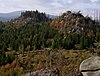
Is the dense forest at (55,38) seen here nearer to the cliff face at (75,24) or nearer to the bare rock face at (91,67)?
the cliff face at (75,24)

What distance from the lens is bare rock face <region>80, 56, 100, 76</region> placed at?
33469mm

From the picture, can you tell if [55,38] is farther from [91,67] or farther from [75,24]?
[91,67]

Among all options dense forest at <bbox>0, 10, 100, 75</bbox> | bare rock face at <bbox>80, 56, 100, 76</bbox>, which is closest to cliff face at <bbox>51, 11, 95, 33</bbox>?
dense forest at <bbox>0, 10, 100, 75</bbox>

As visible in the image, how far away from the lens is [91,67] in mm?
33938

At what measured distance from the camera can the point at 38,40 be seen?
527 ft

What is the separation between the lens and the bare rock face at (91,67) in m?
33.5

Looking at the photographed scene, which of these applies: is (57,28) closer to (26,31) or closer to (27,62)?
(26,31)

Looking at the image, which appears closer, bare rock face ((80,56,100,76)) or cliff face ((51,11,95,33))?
bare rock face ((80,56,100,76))

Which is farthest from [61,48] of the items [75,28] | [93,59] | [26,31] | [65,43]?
[93,59]

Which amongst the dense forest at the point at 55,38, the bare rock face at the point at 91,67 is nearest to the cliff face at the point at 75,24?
the dense forest at the point at 55,38

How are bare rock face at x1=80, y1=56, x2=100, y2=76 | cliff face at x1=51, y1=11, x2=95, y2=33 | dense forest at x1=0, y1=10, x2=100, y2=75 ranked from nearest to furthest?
bare rock face at x1=80, y1=56, x2=100, y2=76 → dense forest at x1=0, y1=10, x2=100, y2=75 → cliff face at x1=51, y1=11, x2=95, y2=33

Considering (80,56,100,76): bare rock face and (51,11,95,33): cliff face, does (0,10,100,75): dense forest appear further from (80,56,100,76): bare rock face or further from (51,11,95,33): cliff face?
(80,56,100,76): bare rock face

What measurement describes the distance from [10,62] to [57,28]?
7148 centimetres

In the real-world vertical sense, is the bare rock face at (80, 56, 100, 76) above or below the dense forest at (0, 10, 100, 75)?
above
